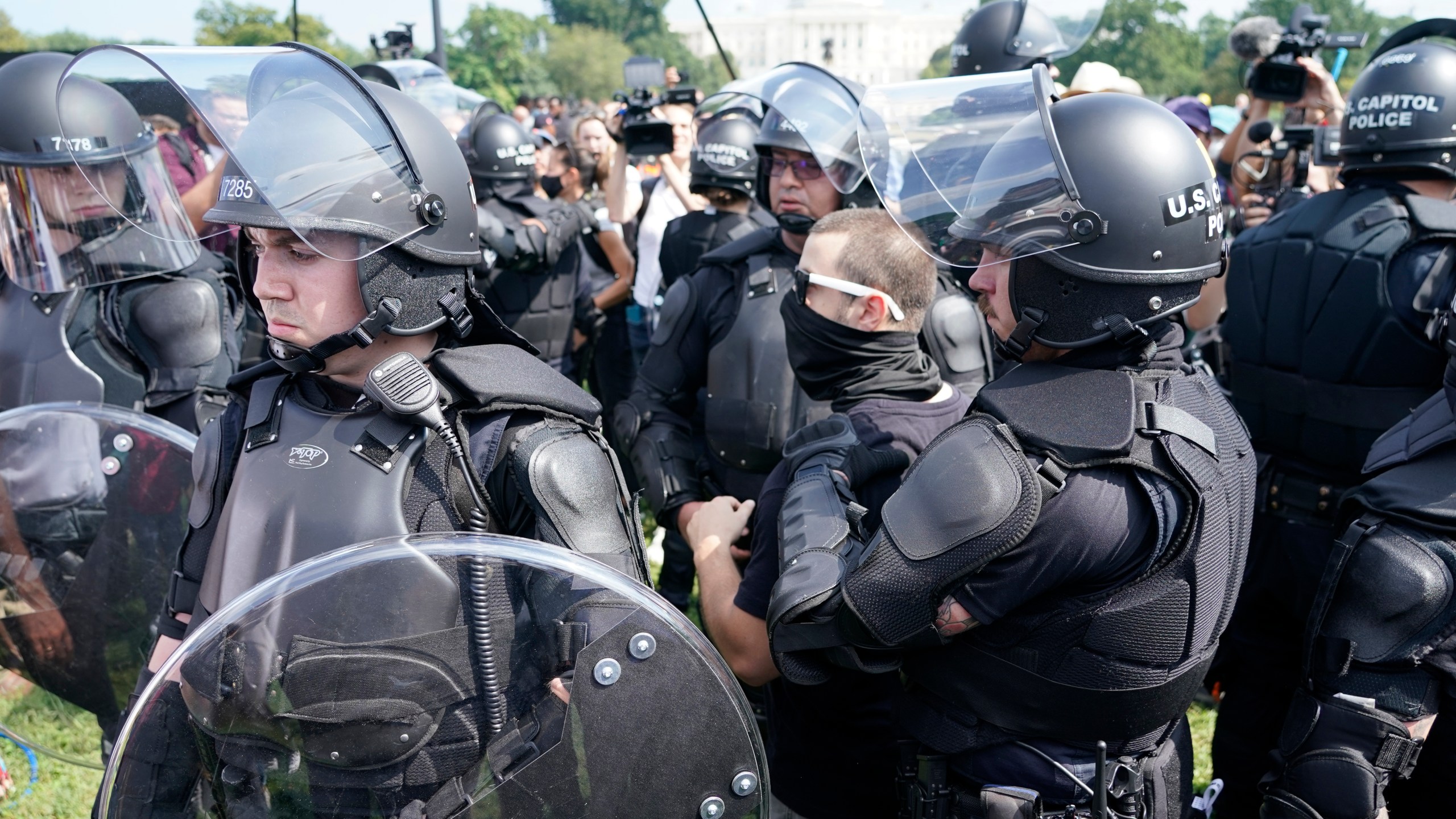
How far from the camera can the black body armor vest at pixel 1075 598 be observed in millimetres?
1734

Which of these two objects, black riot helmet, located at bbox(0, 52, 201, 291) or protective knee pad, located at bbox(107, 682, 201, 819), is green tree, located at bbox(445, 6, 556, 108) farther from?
protective knee pad, located at bbox(107, 682, 201, 819)

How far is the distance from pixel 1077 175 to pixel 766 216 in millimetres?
3848

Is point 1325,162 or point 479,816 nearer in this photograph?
point 479,816

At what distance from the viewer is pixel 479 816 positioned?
1566 mm

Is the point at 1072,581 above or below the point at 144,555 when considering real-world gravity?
above

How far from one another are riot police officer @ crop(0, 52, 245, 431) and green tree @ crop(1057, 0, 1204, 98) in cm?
5852

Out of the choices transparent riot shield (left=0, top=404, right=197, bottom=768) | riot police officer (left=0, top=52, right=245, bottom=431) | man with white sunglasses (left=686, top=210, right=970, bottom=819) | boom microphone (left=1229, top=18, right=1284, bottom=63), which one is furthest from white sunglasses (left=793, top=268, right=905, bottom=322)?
boom microphone (left=1229, top=18, right=1284, bottom=63)

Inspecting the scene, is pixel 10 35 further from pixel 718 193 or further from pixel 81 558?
pixel 81 558

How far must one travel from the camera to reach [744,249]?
389cm

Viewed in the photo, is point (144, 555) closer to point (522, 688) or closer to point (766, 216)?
point (522, 688)

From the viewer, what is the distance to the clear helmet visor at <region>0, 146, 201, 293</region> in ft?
10.6

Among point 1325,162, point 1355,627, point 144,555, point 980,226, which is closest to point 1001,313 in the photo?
point 980,226

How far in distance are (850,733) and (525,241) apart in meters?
3.83

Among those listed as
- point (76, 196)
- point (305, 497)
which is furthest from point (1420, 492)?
point (76, 196)
